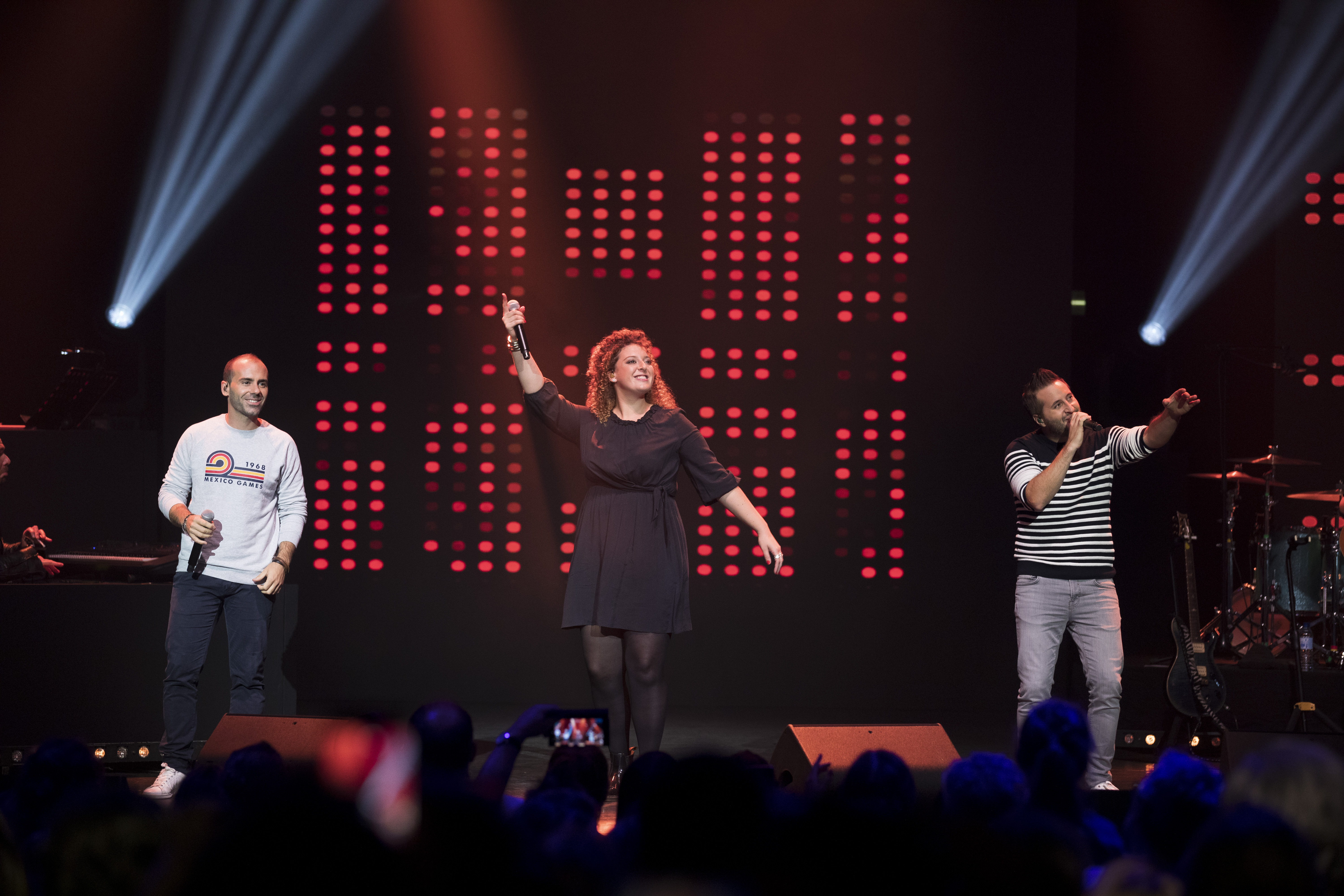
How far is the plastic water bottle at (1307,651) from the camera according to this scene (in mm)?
5125

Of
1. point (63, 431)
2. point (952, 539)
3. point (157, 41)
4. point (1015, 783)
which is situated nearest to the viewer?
point (1015, 783)

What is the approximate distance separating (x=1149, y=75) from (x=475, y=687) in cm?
539

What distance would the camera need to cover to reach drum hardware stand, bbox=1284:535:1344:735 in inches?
191

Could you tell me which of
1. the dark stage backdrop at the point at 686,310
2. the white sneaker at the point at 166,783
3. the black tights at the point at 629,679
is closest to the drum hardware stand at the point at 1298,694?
the dark stage backdrop at the point at 686,310

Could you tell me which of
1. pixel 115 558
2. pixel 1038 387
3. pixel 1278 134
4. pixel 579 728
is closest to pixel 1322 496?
pixel 1278 134

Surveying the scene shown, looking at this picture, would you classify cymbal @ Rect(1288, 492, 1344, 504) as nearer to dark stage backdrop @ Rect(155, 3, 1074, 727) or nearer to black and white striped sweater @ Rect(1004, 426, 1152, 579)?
dark stage backdrop @ Rect(155, 3, 1074, 727)

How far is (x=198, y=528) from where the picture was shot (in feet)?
13.4

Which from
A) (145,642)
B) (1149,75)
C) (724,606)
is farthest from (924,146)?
(145,642)

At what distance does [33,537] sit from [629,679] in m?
2.77

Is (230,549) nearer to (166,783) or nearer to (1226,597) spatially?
(166,783)

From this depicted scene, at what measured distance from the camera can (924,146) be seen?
5.98 metres

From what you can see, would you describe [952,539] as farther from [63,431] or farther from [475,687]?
[63,431]

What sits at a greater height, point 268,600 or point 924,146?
point 924,146

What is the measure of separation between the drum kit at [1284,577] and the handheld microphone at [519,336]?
355cm
